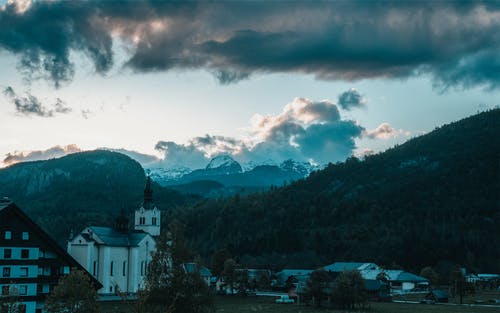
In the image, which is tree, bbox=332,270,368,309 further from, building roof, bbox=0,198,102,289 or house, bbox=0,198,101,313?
house, bbox=0,198,101,313

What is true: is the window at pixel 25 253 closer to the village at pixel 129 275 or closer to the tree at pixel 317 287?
the village at pixel 129 275

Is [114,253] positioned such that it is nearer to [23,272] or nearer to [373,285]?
[23,272]

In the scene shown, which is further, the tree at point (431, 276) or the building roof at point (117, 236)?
the tree at point (431, 276)

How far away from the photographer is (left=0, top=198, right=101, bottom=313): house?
72938mm

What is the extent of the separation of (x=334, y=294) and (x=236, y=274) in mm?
31608

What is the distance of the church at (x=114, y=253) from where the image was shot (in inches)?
4400

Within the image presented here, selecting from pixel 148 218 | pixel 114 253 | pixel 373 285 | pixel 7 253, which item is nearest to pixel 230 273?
pixel 148 218

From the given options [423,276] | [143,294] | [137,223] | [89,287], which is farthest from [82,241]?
[423,276]

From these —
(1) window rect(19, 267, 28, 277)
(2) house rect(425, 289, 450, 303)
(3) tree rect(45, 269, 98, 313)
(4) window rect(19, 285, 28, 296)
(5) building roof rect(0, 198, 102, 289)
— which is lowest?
(2) house rect(425, 289, 450, 303)

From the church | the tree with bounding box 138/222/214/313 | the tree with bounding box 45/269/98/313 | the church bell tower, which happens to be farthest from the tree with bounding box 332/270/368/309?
the tree with bounding box 138/222/214/313

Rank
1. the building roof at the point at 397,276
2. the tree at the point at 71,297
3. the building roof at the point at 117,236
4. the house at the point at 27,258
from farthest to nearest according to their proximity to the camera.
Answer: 1. the building roof at the point at 397,276
2. the building roof at the point at 117,236
3. the house at the point at 27,258
4. the tree at the point at 71,297

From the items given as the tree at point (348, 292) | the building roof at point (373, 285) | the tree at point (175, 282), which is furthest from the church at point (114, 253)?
the tree at point (175, 282)

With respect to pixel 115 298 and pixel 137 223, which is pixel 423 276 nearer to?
pixel 137 223

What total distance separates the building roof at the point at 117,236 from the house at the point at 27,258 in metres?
35.0
